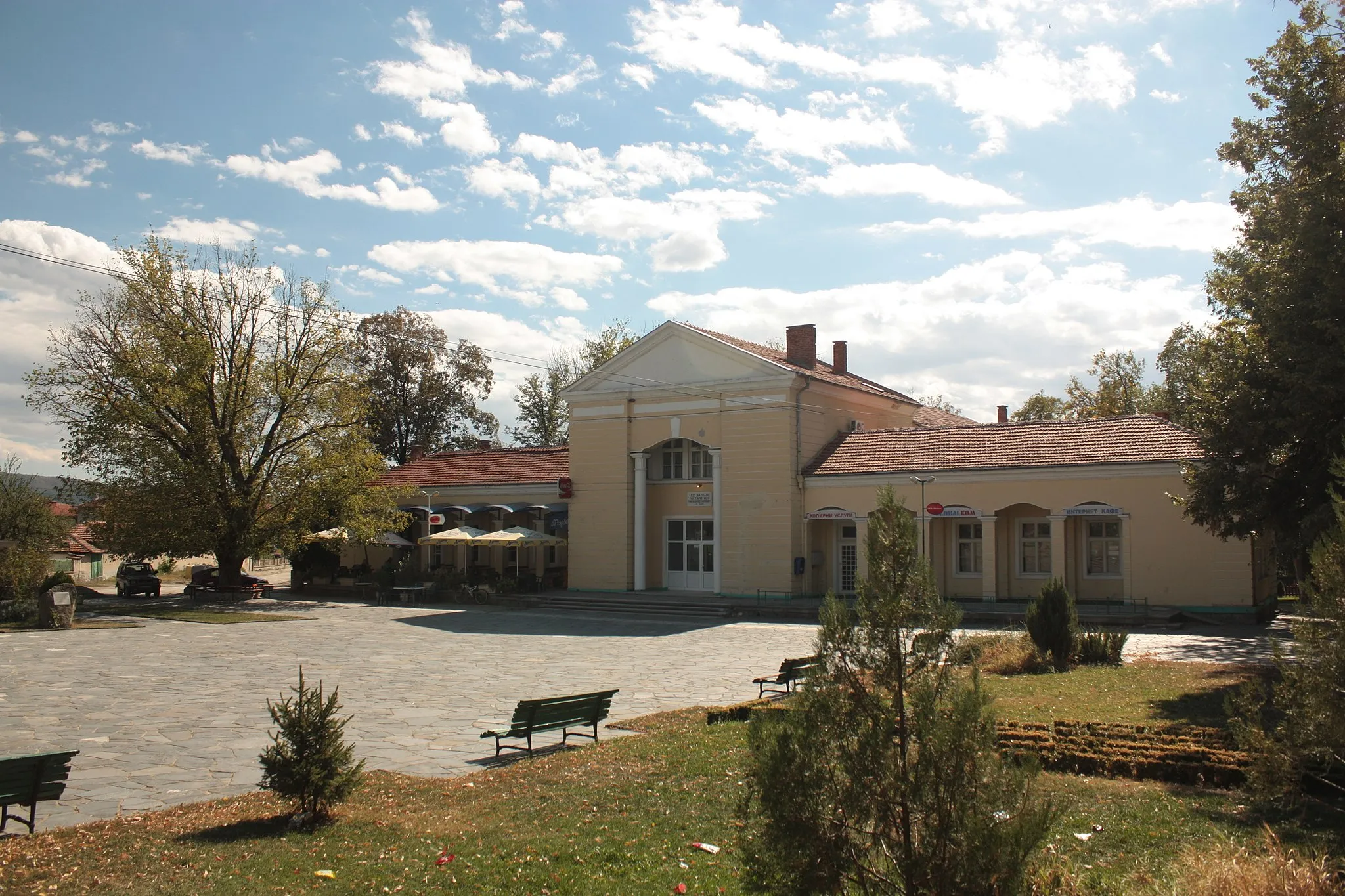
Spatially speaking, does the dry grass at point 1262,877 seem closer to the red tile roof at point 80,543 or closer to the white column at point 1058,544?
the white column at point 1058,544

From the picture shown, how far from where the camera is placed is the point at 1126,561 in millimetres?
27125

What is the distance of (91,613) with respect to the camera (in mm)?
32219

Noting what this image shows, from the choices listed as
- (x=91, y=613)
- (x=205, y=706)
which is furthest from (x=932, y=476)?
(x=91, y=613)

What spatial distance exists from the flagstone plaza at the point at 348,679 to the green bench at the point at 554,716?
1.32ft

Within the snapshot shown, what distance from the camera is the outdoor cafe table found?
121ft

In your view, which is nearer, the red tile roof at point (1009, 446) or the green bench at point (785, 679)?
the green bench at point (785, 679)

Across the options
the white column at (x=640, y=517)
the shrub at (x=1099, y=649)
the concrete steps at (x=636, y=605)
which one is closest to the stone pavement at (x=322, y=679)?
the concrete steps at (x=636, y=605)

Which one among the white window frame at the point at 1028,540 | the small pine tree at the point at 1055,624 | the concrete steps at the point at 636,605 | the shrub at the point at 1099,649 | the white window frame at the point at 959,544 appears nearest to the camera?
the small pine tree at the point at 1055,624

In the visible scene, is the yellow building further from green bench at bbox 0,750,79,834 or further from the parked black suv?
green bench at bbox 0,750,79,834

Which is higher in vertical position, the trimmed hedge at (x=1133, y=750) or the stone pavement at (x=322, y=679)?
the trimmed hedge at (x=1133, y=750)

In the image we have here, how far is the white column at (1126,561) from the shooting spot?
27.0m

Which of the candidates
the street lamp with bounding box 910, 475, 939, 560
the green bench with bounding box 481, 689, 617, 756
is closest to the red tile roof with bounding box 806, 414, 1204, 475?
the street lamp with bounding box 910, 475, 939, 560

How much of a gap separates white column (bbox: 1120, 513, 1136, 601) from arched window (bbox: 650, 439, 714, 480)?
44.2ft

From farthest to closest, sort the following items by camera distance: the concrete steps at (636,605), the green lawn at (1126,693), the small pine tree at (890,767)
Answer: the concrete steps at (636,605), the green lawn at (1126,693), the small pine tree at (890,767)
